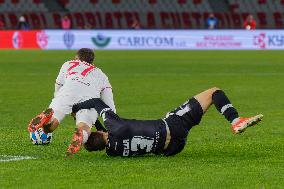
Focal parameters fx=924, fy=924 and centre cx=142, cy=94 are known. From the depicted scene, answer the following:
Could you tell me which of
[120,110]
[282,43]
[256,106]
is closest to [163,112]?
[120,110]

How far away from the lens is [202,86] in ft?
87.2

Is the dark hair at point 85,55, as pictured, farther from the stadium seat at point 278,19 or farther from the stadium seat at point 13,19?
the stadium seat at point 278,19

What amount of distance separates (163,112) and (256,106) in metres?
2.36

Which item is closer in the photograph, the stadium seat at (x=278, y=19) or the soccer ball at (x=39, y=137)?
the soccer ball at (x=39, y=137)

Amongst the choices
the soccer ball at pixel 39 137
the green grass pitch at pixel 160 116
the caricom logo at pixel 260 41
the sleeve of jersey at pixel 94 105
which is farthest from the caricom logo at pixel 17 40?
the sleeve of jersey at pixel 94 105

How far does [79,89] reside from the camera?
12156 millimetres

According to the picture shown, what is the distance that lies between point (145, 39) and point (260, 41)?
652cm

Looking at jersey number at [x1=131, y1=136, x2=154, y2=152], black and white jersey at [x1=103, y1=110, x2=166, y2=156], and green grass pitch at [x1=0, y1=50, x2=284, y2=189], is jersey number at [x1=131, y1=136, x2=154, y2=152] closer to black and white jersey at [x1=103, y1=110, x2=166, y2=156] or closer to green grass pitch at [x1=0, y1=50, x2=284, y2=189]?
black and white jersey at [x1=103, y1=110, x2=166, y2=156]

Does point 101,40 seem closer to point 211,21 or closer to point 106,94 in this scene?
point 211,21

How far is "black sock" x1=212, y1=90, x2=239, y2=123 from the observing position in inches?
457

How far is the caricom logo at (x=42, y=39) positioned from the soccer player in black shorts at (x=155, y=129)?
134ft

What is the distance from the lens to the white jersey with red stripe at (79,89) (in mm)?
12117

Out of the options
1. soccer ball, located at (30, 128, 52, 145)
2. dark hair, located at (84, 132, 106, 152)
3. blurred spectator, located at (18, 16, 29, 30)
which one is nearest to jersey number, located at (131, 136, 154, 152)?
dark hair, located at (84, 132, 106, 152)

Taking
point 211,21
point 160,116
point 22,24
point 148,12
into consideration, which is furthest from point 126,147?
point 148,12
